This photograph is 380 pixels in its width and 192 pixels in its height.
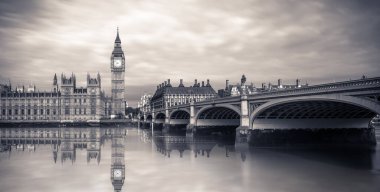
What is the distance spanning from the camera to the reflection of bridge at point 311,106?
1184 inches

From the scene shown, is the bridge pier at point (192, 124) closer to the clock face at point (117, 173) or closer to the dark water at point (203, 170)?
the dark water at point (203, 170)

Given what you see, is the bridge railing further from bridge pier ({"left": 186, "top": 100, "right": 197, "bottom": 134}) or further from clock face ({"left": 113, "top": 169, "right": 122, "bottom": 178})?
bridge pier ({"left": 186, "top": 100, "right": 197, "bottom": 134})

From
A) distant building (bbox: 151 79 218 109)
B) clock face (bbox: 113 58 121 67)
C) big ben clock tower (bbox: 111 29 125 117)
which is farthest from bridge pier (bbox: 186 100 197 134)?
clock face (bbox: 113 58 121 67)

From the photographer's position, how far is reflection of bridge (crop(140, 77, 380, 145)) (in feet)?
98.7

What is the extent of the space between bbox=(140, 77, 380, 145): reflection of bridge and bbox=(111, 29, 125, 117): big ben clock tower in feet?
416

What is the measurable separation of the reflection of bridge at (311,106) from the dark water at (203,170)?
468 cm

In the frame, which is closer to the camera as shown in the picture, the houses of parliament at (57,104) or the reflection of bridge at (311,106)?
the reflection of bridge at (311,106)

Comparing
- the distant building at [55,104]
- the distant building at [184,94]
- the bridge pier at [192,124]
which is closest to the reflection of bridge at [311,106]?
the bridge pier at [192,124]

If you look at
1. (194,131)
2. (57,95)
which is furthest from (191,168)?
(57,95)

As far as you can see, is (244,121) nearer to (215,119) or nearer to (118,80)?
(215,119)

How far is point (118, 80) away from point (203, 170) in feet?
528

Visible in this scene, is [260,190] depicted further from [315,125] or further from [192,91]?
[192,91]

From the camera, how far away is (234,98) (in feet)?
169

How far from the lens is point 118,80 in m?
187
